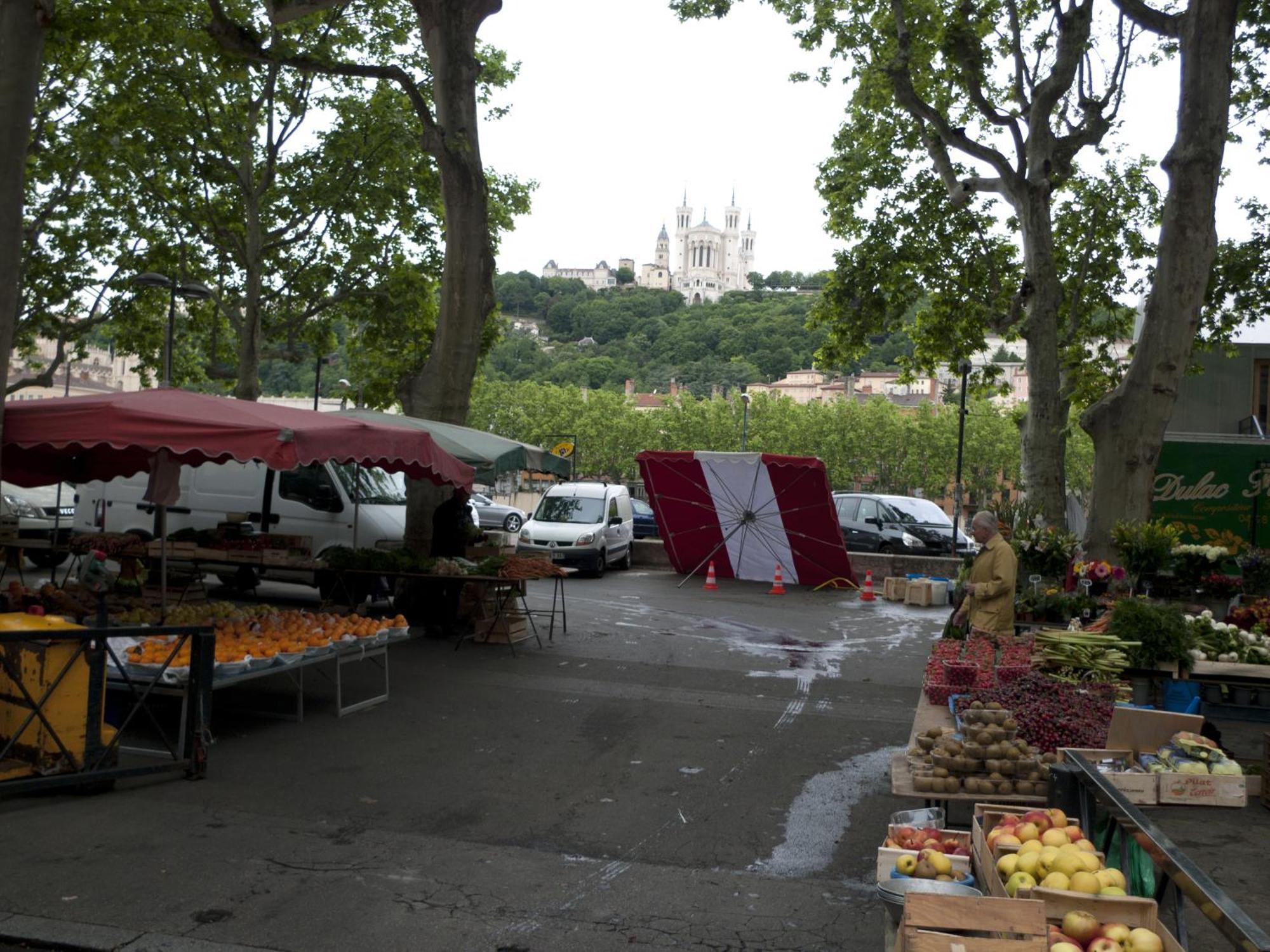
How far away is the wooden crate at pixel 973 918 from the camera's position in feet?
11.9

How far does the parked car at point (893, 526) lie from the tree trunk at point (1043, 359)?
8.16 m

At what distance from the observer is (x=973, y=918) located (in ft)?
12.0

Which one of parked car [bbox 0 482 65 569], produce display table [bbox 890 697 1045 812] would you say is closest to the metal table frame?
produce display table [bbox 890 697 1045 812]

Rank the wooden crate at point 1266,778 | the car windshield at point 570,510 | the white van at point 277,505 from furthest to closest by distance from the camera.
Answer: the car windshield at point 570,510 < the white van at point 277,505 < the wooden crate at point 1266,778

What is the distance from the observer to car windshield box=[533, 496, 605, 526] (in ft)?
76.5

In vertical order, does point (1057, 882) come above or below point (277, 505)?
below

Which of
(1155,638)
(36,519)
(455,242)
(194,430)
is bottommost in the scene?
(36,519)


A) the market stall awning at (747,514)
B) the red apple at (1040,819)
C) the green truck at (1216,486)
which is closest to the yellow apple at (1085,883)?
the red apple at (1040,819)

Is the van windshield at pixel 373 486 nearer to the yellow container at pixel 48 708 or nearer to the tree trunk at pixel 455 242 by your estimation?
the tree trunk at pixel 455 242

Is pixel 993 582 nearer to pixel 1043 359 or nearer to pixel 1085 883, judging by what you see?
pixel 1085 883

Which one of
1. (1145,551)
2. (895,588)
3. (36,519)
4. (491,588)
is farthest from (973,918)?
(36,519)

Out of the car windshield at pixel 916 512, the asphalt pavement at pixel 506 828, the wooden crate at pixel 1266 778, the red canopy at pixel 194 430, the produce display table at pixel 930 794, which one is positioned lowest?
the asphalt pavement at pixel 506 828

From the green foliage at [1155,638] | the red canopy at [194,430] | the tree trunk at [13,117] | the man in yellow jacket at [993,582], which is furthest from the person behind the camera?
the man in yellow jacket at [993,582]

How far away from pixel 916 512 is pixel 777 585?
6748 mm
